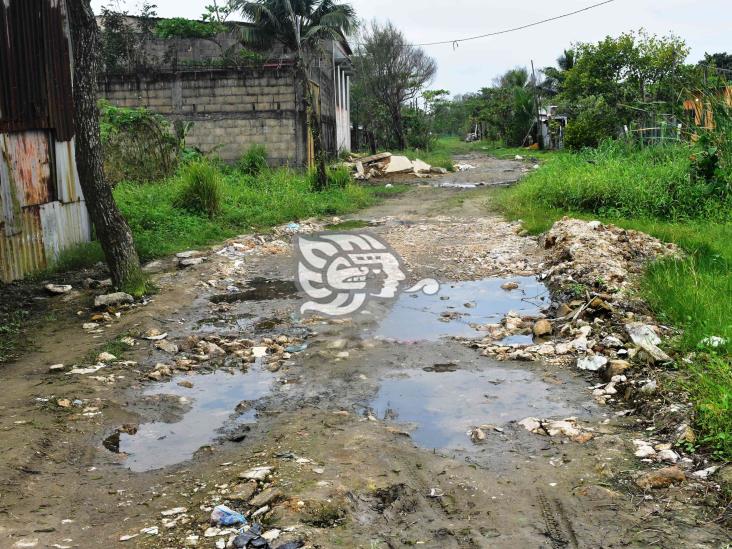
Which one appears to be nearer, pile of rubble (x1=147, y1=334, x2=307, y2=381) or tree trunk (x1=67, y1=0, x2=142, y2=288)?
pile of rubble (x1=147, y1=334, x2=307, y2=381)

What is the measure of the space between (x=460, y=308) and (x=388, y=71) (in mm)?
25788

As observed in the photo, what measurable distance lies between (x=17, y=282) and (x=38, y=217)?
961 millimetres

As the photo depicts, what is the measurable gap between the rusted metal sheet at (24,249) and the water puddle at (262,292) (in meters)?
2.32

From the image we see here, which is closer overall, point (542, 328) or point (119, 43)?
point (542, 328)

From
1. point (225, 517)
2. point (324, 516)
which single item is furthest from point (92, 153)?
point (324, 516)

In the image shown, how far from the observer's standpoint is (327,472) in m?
3.18

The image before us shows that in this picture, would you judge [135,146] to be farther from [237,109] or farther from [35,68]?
[35,68]

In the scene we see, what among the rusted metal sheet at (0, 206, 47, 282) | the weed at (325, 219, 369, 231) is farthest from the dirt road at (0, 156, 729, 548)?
the weed at (325, 219, 369, 231)

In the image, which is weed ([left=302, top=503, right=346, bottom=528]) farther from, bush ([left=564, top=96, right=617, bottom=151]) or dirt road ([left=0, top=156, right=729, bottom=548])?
bush ([left=564, top=96, right=617, bottom=151])

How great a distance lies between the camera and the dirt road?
9.12 feet

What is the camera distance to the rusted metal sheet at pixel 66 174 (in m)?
8.29

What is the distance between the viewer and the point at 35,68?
7.73m

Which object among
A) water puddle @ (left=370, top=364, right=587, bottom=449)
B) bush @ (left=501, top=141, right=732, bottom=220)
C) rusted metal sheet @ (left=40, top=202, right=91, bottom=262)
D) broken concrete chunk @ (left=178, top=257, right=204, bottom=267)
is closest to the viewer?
water puddle @ (left=370, top=364, right=587, bottom=449)

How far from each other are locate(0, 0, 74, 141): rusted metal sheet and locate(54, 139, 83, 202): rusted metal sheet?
14cm
